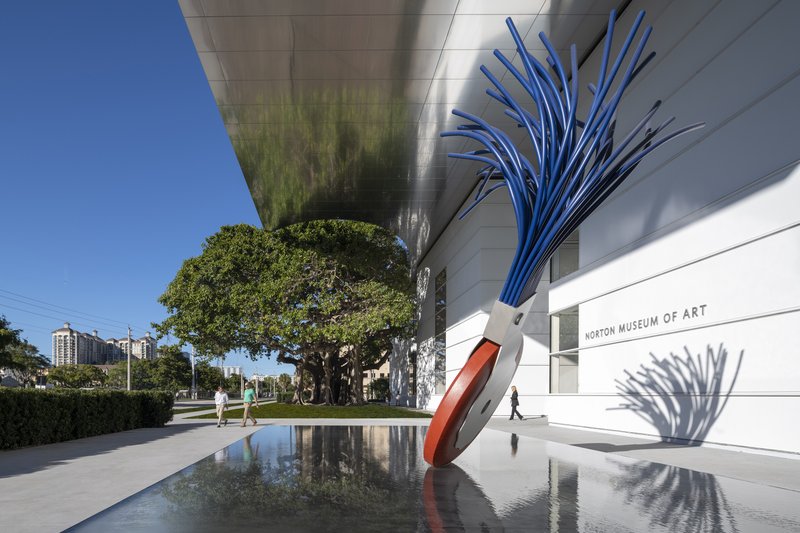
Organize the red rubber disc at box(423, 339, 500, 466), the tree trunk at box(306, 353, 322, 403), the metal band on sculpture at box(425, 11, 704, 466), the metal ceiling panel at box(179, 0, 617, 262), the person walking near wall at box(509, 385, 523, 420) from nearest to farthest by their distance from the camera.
A: the red rubber disc at box(423, 339, 500, 466)
the metal band on sculpture at box(425, 11, 704, 466)
the metal ceiling panel at box(179, 0, 617, 262)
the person walking near wall at box(509, 385, 523, 420)
the tree trunk at box(306, 353, 322, 403)

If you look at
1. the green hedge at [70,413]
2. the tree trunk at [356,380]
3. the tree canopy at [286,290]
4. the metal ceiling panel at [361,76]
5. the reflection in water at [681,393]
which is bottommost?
the tree trunk at [356,380]

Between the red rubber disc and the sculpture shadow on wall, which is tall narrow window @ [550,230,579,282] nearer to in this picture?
the sculpture shadow on wall

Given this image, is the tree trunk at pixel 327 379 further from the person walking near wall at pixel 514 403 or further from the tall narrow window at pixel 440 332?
the person walking near wall at pixel 514 403

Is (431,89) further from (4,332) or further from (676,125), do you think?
(4,332)

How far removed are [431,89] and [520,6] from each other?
4411 mm

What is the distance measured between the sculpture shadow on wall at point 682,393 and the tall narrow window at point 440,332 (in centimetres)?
1960

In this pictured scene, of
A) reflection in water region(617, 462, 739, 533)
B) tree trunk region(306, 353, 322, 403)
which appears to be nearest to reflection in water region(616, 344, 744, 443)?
reflection in water region(617, 462, 739, 533)

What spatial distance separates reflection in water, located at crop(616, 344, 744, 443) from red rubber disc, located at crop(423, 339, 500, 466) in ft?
15.7

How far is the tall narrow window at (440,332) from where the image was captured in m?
34.6

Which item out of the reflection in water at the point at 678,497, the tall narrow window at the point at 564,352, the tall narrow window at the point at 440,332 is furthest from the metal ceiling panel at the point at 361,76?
the reflection in water at the point at 678,497

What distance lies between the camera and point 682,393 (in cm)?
1298

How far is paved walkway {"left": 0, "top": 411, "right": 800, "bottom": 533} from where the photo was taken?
7.04m

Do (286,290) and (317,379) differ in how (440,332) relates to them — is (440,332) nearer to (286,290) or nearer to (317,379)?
(286,290)

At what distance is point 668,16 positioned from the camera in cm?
1366
